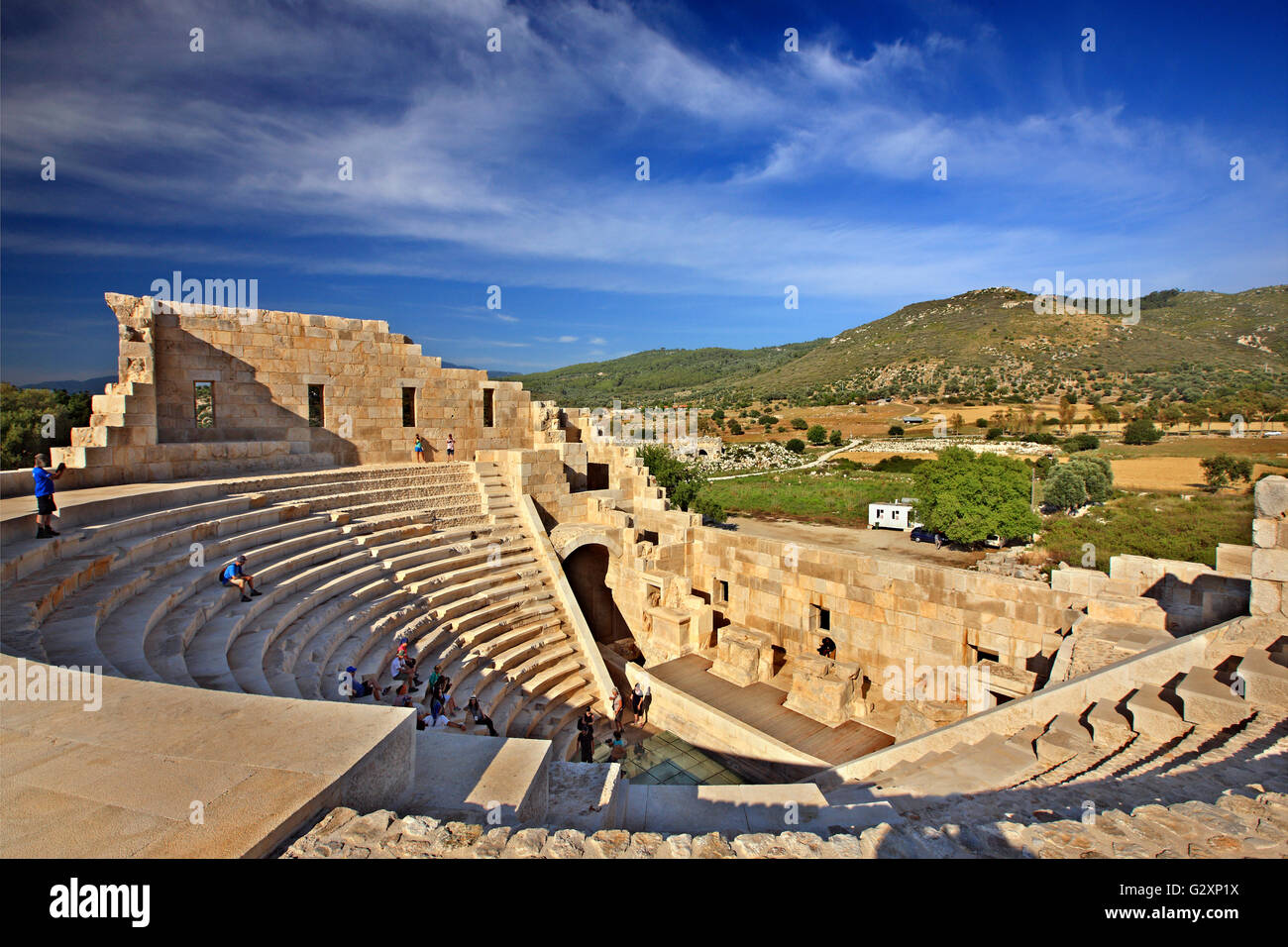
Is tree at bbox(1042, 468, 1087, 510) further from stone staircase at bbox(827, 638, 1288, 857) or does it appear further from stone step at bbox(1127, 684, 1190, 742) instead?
stone step at bbox(1127, 684, 1190, 742)

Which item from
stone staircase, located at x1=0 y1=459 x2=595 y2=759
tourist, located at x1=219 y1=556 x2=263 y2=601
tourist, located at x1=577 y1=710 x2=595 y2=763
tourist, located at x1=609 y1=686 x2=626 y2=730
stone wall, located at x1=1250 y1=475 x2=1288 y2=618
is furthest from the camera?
tourist, located at x1=609 y1=686 x2=626 y2=730

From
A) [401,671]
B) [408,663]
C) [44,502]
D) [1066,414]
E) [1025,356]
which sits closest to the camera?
[44,502]

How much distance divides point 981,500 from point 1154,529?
350 inches

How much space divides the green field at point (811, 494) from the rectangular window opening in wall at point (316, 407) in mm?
29074

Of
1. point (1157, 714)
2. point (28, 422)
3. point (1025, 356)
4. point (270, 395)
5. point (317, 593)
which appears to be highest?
point (1025, 356)

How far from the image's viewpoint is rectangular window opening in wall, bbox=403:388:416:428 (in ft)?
60.0

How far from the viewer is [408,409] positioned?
18469mm

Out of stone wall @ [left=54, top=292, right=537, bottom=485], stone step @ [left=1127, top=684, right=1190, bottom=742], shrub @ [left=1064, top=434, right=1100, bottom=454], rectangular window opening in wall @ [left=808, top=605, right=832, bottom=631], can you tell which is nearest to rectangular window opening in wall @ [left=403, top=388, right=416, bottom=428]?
stone wall @ [left=54, top=292, right=537, bottom=485]

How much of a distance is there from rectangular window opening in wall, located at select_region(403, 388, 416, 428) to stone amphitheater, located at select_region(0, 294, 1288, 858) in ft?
1.05

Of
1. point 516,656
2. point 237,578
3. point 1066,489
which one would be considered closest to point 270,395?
point 237,578

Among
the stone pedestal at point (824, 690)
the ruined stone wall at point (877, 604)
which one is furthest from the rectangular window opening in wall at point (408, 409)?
the stone pedestal at point (824, 690)

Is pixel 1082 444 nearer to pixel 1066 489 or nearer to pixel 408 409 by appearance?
pixel 1066 489

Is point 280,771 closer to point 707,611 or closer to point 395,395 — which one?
point 707,611

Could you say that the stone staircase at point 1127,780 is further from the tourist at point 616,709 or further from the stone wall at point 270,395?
the stone wall at point 270,395
